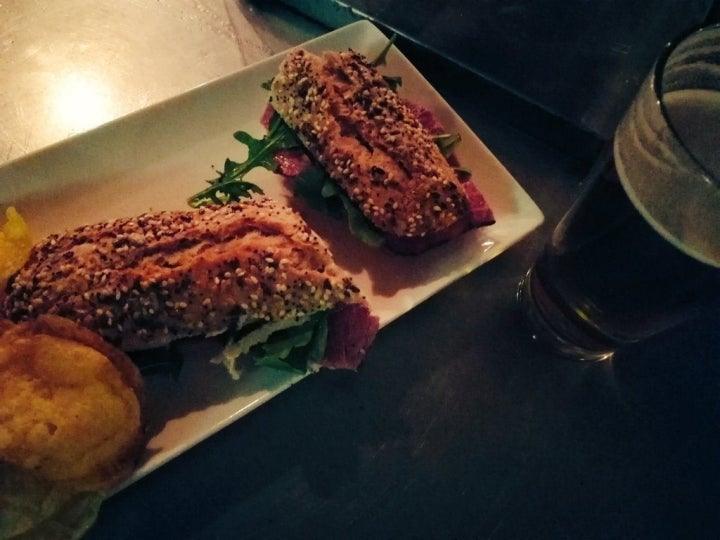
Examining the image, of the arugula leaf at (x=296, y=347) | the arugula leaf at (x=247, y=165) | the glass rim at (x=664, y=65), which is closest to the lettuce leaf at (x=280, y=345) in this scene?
the arugula leaf at (x=296, y=347)

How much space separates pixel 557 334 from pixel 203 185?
66 cm

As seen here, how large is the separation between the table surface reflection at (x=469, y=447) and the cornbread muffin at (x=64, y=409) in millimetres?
104

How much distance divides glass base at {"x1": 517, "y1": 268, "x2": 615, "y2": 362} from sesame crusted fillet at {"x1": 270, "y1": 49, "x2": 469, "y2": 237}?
17 centimetres

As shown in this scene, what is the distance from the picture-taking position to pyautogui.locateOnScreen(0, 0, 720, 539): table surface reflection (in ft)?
2.76

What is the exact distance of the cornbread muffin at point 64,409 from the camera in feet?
2.33

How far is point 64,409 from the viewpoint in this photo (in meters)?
0.73

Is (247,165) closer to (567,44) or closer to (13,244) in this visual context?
(13,244)

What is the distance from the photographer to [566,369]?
0.98m

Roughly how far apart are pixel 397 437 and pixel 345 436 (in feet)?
0.25

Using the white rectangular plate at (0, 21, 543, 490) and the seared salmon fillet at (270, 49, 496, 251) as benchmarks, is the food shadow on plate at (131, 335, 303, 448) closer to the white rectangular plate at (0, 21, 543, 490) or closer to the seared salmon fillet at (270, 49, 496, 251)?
the white rectangular plate at (0, 21, 543, 490)

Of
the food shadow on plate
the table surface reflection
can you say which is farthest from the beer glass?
the food shadow on plate

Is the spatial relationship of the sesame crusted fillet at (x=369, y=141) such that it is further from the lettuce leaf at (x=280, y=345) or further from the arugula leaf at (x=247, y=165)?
the lettuce leaf at (x=280, y=345)

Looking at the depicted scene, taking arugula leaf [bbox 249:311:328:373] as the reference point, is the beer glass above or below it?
above

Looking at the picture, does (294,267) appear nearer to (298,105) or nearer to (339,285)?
(339,285)
